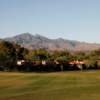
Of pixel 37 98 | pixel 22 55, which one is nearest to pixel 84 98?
pixel 37 98

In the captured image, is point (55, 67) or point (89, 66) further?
point (89, 66)

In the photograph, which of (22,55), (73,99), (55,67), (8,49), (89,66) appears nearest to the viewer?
(73,99)

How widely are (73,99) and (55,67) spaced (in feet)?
295

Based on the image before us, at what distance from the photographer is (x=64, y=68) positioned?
397ft

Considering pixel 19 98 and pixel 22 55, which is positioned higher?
pixel 22 55

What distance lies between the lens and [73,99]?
27844 mm

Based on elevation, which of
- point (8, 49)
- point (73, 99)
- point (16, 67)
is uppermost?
point (8, 49)

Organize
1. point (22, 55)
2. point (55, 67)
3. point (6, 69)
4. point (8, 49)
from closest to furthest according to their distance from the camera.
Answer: point (6, 69) < point (55, 67) < point (8, 49) < point (22, 55)

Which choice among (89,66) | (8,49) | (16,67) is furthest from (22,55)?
(16,67)

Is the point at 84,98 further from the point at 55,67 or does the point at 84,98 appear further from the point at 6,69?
the point at 55,67

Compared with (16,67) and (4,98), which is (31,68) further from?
(4,98)

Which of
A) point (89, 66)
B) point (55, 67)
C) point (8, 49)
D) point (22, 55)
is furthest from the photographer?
point (22, 55)

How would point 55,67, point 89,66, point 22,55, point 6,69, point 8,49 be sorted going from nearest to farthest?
point 6,69, point 55,67, point 89,66, point 8,49, point 22,55

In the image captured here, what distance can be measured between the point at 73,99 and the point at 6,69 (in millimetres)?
78241
